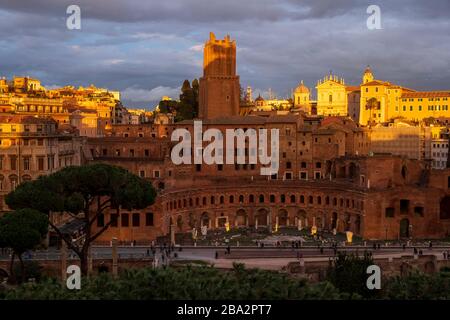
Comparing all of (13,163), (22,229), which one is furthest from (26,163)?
(22,229)

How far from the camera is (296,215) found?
2660 inches

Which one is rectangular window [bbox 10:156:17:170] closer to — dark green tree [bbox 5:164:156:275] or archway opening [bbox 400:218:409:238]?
dark green tree [bbox 5:164:156:275]

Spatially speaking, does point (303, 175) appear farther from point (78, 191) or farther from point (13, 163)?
point (78, 191)

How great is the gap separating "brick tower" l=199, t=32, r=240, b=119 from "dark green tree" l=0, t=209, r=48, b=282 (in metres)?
45.6

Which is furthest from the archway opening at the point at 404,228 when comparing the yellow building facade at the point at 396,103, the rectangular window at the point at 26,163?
the yellow building facade at the point at 396,103

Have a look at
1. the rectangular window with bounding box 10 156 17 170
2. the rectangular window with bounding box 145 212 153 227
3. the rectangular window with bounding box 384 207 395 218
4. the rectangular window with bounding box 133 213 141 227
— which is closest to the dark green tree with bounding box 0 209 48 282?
the rectangular window with bounding box 10 156 17 170

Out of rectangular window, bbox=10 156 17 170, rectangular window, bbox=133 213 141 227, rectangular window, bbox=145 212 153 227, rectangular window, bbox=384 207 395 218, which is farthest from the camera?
rectangular window, bbox=384 207 395 218

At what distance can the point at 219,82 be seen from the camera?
84125 mm

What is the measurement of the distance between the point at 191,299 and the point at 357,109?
97.9 meters

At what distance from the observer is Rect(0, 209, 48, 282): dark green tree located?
1516 inches

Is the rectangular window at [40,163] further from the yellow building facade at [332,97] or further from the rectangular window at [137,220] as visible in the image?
the yellow building facade at [332,97]

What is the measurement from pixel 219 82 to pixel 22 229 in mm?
48289
